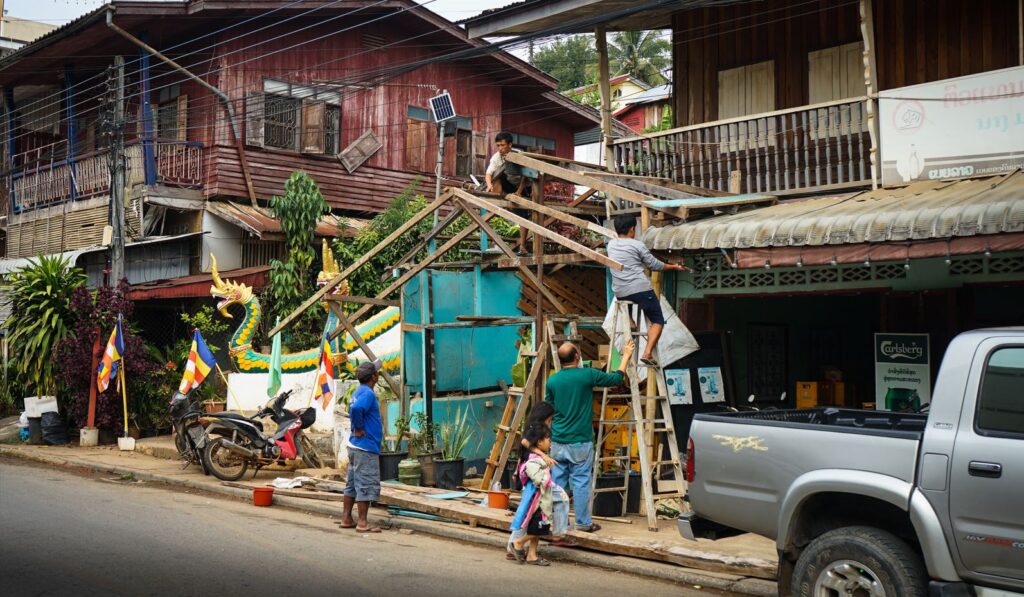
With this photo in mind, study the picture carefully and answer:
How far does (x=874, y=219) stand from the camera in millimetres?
9383

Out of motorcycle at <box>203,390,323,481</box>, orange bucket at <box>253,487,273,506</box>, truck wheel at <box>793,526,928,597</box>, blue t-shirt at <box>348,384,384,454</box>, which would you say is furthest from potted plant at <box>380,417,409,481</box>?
truck wheel at <box>793,526,928,597</box>

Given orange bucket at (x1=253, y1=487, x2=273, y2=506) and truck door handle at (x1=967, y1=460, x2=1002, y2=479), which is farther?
orange bucket at (x1=253, y1=487, x2=273, y2=506)

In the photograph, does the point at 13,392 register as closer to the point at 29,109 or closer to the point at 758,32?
the point at 29,109

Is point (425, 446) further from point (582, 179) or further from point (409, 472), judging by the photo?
point (582, 179)

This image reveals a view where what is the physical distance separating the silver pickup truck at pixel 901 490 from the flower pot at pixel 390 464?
655 cm

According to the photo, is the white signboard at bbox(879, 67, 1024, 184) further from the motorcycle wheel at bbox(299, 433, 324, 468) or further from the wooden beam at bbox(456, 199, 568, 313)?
the motorcycle wheel at bbox(299, 433, 324, 468)

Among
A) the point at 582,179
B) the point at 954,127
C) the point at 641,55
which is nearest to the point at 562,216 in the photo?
the point at 582,179

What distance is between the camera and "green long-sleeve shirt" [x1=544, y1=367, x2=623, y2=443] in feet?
30.8

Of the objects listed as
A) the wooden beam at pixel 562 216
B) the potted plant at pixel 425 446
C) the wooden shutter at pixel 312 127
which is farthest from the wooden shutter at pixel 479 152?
the wooden beam at pixel 562 216

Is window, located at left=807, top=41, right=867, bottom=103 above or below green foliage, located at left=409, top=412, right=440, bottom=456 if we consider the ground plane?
above

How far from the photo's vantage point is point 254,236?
72.6 ft

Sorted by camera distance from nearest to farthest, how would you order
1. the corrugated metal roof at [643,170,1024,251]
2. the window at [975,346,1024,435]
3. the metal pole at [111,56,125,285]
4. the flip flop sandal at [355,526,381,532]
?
the window at [975,346,1024,435] → the corrugated metal roof at [643,170,1024,251] → the flip flop sandal at [355,526,381,532] → the metal pole at [111,56,125,285]

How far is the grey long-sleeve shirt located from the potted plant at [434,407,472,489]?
12.4 feet

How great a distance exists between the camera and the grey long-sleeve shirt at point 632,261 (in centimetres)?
985
